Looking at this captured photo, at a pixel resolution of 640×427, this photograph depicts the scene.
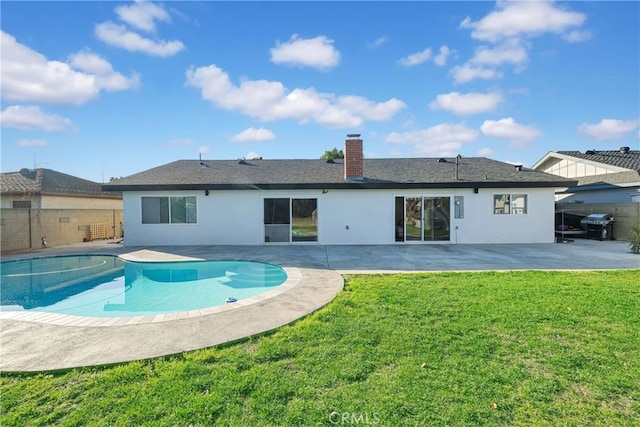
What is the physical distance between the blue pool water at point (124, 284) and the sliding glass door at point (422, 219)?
280 inches

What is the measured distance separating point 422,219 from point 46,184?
2388 centimetres

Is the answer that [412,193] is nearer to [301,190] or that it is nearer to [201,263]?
[301,190]

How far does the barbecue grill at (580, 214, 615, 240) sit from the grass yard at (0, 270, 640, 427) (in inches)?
525

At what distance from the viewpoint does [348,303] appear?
5.62 meters

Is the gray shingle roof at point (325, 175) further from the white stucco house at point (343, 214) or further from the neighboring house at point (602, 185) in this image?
the neighboring house at point (602, 185)

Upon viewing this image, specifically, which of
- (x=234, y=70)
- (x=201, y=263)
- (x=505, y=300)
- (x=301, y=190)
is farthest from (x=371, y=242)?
(x=234, y=70)

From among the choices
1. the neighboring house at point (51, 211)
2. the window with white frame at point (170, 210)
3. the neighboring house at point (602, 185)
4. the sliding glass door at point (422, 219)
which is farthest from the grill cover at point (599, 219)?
the neighboring house at point (51, 211)

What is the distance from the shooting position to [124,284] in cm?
861

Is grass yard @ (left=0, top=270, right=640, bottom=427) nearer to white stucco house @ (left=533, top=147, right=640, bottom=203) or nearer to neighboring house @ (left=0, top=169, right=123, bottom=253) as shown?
white stucco house @ (left=533, top=147, right=640, bottom=203)

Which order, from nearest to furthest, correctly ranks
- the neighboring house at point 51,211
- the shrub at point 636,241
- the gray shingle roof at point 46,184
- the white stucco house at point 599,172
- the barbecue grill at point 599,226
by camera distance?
the shrub at point 636,241, the neighboring house at point 51,211, the barbecue grill at point 599,226, the white stucco house at point 599,172, the gray shingle roof at point 46,184

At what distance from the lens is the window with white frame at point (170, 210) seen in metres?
14.2

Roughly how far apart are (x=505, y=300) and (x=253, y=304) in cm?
468

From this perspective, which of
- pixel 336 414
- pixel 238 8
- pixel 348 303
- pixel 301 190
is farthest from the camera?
pixel 301 190

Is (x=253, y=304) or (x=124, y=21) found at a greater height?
(x=124, y=21)
